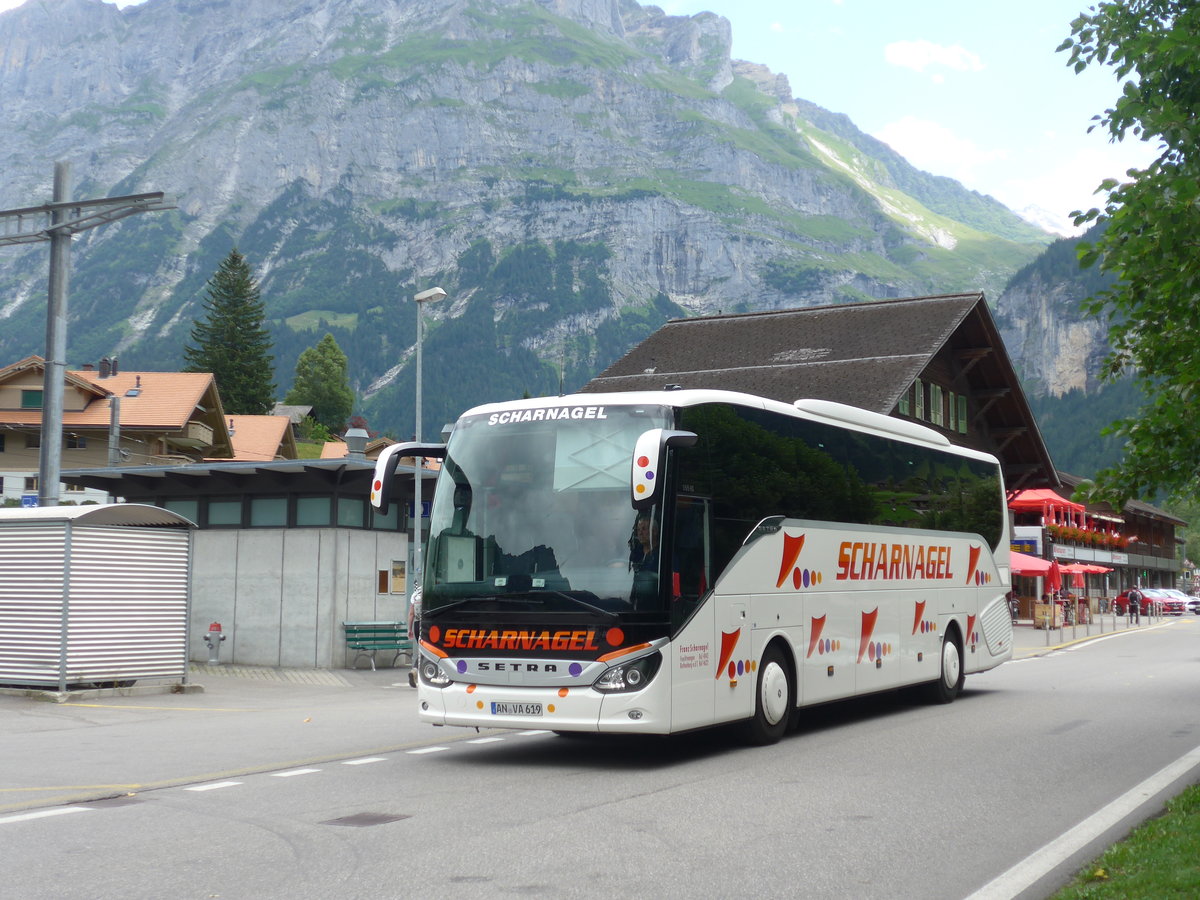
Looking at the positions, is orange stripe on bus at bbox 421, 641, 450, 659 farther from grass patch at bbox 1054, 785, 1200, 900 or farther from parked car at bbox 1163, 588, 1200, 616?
parked car at bbox 1163, 588, 1200, 616

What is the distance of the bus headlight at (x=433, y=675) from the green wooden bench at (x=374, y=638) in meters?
13.1

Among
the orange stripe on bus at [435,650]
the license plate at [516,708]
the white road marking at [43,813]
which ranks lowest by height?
the white road marking at [43,813]

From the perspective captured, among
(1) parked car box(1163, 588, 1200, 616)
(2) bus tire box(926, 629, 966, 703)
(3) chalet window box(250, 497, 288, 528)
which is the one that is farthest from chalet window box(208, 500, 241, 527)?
(1) parked car box(1163, 588, 1200, 616)

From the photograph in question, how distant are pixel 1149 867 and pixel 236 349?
105 metres

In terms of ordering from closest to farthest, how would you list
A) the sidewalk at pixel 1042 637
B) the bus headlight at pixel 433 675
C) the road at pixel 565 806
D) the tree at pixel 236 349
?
the road at pixel 565 806 → the bus headlight at pixel 433 675 → the sidewalk at pixel 1042 637 → the tree at pixel 236 349

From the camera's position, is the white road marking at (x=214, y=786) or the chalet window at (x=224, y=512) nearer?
the white road marking at (x=214, y=786)

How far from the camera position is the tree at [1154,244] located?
432 inches

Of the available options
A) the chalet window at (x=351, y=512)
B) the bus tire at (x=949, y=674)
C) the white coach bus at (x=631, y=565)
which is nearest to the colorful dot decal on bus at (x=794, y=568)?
the white coach bus at (x=631, y=565)

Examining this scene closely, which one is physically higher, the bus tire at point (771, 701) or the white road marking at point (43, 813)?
the bus tire at point (771, 701)

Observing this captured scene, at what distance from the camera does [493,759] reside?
1223 cm

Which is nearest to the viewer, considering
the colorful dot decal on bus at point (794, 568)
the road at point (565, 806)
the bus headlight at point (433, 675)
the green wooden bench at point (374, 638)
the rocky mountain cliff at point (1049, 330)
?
the road at point (565, 806)

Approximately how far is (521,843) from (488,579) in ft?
12.8

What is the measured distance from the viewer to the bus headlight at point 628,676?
11070mm

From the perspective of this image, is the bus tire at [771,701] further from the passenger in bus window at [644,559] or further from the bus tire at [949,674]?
the bus tire at [949,674]
